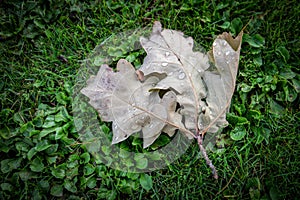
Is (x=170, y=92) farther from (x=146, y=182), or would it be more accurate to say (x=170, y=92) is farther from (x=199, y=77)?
(x=146, y=182)

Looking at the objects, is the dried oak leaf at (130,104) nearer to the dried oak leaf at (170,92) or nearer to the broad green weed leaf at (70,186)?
the dried oak leaf at (170,92)

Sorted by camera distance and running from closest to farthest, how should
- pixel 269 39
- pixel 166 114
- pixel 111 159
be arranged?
pixel 166 114
pixel 111 159
pixel 269 39

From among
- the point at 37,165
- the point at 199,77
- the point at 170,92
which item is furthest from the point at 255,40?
the point at 37,165

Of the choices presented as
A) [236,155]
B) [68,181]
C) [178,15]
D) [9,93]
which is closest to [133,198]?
[68,181]

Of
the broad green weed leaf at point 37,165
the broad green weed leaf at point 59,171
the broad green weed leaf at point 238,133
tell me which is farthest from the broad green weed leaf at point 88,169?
the broad green weed leaf at point 238,133

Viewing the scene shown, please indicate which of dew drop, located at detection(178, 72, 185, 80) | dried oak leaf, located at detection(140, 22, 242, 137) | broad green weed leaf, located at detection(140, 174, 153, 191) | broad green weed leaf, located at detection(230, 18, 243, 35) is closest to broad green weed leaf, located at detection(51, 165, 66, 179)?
broad green weed leaf, located at detection(140, 174, 153, 191)

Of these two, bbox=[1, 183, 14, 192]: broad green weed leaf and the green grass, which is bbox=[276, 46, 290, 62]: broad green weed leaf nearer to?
the green grass

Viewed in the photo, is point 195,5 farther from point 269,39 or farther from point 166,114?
point 166,114
